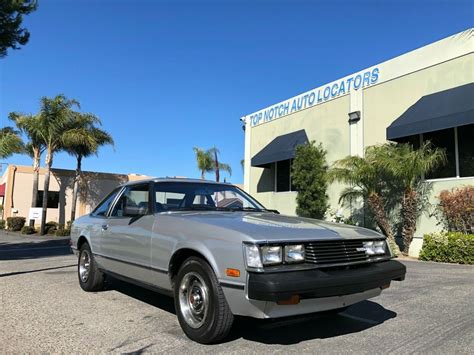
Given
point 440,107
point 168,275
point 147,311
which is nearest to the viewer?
point 168,275

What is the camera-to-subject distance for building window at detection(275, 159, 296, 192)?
1912cm

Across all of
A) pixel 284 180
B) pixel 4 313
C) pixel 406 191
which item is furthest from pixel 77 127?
pixel 4 313

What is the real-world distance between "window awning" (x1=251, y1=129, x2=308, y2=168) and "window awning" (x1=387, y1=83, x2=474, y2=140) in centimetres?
498

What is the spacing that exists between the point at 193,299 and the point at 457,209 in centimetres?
946

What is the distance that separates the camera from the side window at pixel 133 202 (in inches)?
209

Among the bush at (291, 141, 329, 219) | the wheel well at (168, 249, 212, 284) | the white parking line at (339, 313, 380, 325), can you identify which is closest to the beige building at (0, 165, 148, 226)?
the bush at (291, 141, 329, 219)

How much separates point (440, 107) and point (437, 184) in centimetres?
218

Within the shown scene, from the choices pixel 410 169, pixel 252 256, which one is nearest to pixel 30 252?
pixel 410 169

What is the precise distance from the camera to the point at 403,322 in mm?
4926

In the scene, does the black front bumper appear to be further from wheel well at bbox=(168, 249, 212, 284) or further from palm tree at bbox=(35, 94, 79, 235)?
palm tree at bbox=(35, 94, 79, 235)

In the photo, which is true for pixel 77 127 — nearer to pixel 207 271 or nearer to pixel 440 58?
pixel 440 58

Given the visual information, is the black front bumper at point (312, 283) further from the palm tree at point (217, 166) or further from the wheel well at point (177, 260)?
the palm tree at point (217, 166)

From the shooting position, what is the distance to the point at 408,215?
12.4m

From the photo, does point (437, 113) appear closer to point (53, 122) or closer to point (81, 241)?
point (81, 241)
